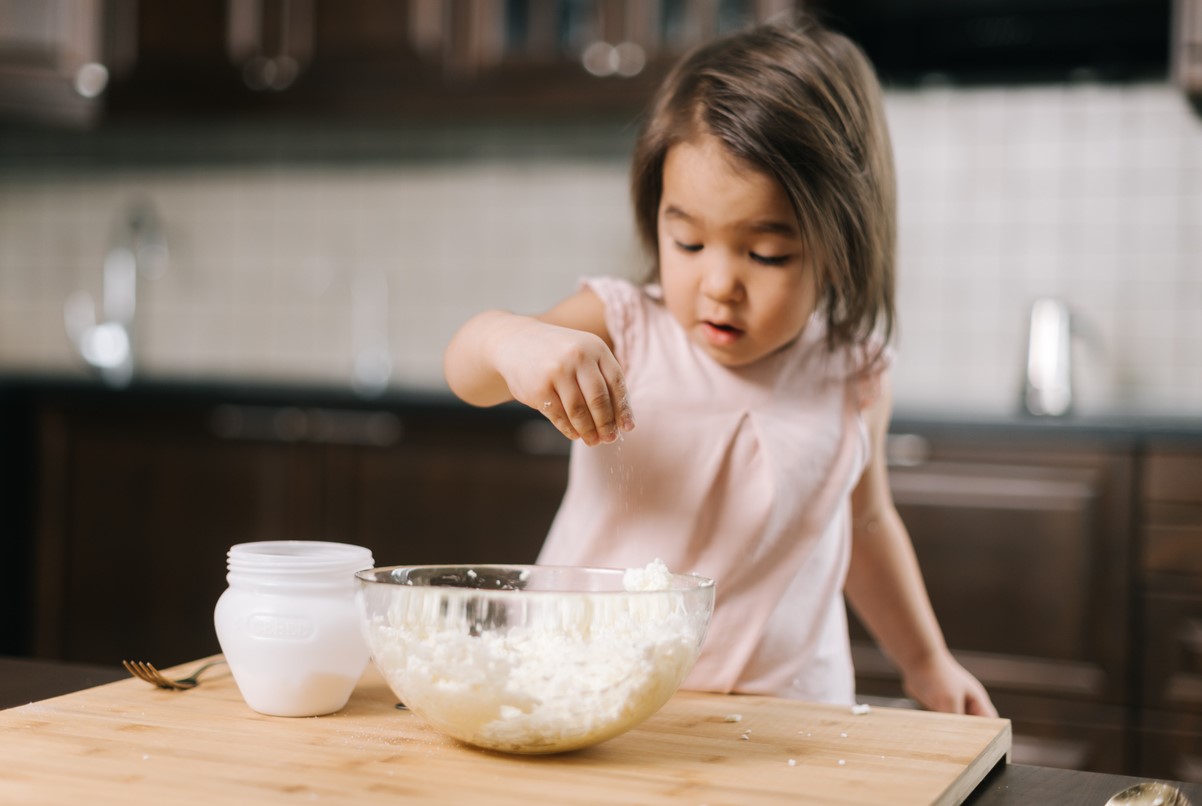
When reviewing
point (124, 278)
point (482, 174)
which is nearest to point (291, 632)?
point (482, 174)

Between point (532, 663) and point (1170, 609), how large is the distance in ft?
5.59

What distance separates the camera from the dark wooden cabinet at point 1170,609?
2100 millimetres

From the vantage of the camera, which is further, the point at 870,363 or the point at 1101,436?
the point at 1101,436

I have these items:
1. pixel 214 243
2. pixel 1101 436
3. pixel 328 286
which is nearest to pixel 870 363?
pixel 1101 436

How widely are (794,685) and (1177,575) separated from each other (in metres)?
1.21

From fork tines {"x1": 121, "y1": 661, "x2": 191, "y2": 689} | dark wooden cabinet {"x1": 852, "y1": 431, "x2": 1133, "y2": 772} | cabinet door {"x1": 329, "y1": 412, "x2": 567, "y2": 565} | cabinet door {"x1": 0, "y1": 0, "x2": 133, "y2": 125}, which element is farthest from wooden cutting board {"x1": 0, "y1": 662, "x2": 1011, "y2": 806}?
cabinet door {"x1": 0, "y1": 0, "x2": 133, "y2": 125}

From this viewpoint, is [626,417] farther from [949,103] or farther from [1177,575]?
[949,103]

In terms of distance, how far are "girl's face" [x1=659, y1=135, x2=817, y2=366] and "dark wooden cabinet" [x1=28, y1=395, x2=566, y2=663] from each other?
1.40 metres

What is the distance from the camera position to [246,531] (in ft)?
8.86

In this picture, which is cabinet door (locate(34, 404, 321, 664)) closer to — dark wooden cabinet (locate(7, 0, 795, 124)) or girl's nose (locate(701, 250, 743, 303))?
dark wooden cabinet (locate(7, 0, 795, 124))

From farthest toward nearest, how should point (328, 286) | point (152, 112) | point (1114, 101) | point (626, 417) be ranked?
point (328, 286)
point (152, 112)
point (1114, 101)
point (626, 417)

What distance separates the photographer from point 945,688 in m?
1.15

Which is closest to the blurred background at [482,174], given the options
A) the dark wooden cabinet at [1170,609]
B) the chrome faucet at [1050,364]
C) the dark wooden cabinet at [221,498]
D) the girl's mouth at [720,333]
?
the chrome faucet at [1050,364]

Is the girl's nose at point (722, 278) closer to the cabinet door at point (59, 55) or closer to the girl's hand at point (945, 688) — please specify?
the girl's hand at point (945, 688)
